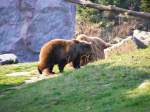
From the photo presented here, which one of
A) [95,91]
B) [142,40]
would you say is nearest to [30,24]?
[142,40]

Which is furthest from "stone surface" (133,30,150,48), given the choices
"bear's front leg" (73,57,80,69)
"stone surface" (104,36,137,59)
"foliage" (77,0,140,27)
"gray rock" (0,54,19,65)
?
"foliage" (77,0,140,27)

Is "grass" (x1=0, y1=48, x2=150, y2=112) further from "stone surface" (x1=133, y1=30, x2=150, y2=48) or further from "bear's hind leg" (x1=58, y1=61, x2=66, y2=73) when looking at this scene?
"bear's hind leg" (x1=58, y1=61, x2=66, y2=73)

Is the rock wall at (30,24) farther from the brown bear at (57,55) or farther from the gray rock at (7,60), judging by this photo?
the brown bear at (57,55)

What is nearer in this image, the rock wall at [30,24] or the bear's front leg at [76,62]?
the bear's front leg at [76,62]

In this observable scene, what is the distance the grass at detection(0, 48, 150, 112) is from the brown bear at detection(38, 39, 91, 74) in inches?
113

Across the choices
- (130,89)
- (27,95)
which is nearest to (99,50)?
(27,95)

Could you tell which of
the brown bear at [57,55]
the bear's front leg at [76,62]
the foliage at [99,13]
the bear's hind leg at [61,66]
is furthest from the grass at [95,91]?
the foliage at [99,13]

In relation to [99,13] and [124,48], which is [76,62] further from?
[99,13]

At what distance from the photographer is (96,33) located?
96.8 ft

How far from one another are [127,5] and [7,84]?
18.8 m

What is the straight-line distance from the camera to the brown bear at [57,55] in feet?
49.6

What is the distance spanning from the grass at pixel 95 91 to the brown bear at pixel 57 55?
113 inches

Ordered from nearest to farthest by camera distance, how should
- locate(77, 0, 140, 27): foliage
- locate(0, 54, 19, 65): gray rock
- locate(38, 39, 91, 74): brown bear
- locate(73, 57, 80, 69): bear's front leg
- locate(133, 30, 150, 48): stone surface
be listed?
locate(133, 30, 150, 48): stone surface
locate(38, 39, 91, 74): brown bear
locate(73, 57, 80, 69): bear's front leg
locate(0, 54, 19, 65): gray rock
locate(77, 0, 140, 27): foliage

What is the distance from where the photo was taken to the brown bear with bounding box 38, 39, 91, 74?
15.1 m
